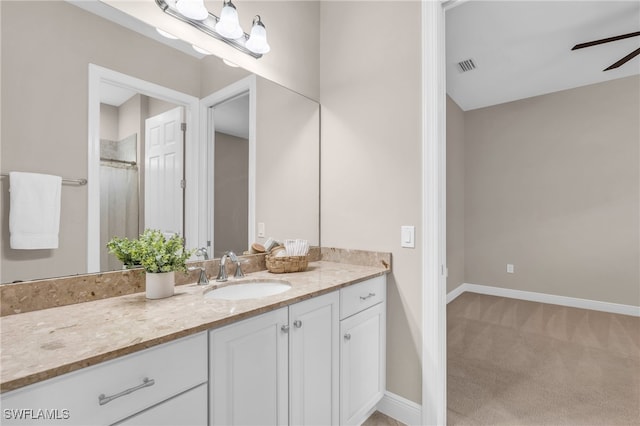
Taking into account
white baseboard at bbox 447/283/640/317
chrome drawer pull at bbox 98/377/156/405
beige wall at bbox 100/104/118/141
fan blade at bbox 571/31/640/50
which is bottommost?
white baseboard at bbox 447/283/640/317

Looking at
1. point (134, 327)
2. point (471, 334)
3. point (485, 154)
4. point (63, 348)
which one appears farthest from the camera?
point (485, 154)

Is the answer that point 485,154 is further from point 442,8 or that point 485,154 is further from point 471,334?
point 442,8

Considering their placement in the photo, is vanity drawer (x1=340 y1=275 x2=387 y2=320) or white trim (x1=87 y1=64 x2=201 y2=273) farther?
vanity drawer (x1=340 y1=275 x2=387 y2=320)

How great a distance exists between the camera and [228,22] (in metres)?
1.50

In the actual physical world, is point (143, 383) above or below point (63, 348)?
below

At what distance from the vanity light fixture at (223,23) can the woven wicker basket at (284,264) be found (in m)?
1.13

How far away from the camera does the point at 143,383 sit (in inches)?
32.7

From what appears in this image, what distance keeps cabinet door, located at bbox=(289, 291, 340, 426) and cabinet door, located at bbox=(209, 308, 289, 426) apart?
51mm

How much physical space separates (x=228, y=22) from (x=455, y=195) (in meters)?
3.94

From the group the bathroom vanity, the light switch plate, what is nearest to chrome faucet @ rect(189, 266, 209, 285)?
the bathroom vanity

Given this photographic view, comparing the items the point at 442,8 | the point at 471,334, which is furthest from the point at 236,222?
the point at 471,334

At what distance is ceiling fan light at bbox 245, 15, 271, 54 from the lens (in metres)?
1.65

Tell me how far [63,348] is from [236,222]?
1069 millimetres

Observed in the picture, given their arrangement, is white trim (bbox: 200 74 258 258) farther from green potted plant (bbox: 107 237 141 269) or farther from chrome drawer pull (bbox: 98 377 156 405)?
chrome drawer pull (bbox: 98 377 156 405)
